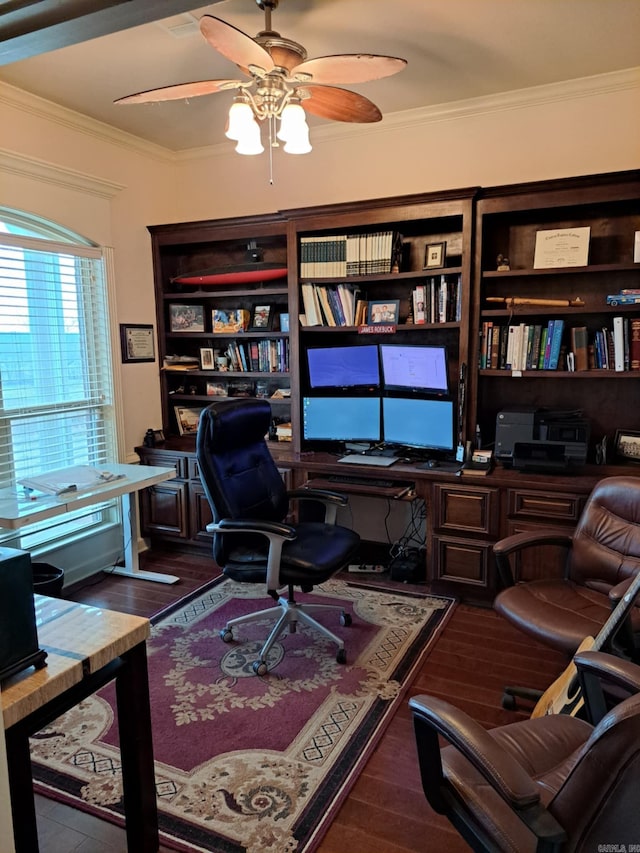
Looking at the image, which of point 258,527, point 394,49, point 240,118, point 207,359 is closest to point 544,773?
point 258,527

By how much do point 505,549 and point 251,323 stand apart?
2.41m

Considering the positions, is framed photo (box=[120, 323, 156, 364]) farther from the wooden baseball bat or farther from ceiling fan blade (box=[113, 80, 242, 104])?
the wooden baseball bat

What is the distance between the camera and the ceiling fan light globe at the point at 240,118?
2.11 meters

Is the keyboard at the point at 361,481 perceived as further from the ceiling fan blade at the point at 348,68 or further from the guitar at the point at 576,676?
the ceiling fan blade at the point at 348,68

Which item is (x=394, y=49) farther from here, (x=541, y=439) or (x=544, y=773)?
(x=544, y=773)

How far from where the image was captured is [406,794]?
6.08 ft

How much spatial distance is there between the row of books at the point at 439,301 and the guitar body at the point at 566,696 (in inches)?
77.5

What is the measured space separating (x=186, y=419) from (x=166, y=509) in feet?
2.35

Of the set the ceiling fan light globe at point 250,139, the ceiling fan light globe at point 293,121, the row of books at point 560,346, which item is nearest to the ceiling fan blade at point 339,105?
the ceiling fan light globe at point 293,121

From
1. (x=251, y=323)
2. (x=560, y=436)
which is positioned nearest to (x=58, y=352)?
(x=251, y=323)

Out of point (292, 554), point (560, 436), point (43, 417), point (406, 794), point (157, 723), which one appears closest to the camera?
point (406, 794)

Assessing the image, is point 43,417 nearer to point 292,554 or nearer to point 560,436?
point 292,554

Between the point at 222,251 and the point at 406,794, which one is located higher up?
the point at 222,251

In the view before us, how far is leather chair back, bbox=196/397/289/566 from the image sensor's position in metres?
2.62
